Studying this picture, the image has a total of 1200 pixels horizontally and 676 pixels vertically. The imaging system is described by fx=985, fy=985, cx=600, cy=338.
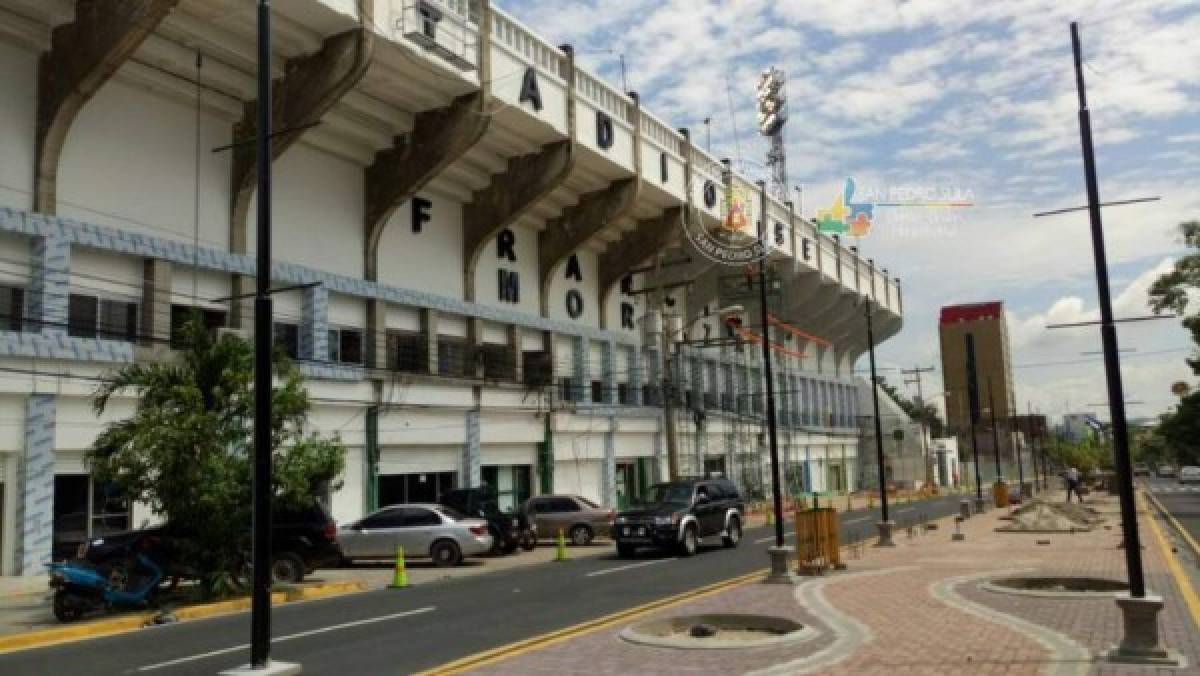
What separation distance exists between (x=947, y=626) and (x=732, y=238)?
138ft

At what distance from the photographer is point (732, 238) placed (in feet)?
173

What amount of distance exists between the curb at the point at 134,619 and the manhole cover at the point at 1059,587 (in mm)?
12131

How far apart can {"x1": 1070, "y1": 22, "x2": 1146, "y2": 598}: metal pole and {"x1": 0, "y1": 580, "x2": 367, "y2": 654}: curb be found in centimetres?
1365

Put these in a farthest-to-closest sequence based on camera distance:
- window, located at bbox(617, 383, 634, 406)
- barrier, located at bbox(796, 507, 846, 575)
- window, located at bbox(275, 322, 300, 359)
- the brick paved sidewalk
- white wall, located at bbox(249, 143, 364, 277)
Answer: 1. window, located at bbox(617, 383, 634, 406)
2. white wall, located at bbox(249, 143, 364, 277)
3. window, located at bbox(275, 322, 300, 359)
4. barrier, located at bbox(796, 507, 846, 575)
5. the brick paved sidewalk

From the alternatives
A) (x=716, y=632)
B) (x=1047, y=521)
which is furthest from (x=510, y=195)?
(x=716, y=632)

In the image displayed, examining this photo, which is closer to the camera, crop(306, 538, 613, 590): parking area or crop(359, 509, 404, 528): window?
crop(306, 538, 613, 590): parking area

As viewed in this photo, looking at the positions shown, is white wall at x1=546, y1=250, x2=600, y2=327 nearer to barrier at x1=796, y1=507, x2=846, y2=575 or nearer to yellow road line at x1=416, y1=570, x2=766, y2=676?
barrier at x1=796, y1=507, x2=846, y2=575

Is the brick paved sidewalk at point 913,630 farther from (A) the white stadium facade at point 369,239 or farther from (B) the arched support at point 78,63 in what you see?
(B) the arched support at point 78,63

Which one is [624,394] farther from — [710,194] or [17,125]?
[17,125]

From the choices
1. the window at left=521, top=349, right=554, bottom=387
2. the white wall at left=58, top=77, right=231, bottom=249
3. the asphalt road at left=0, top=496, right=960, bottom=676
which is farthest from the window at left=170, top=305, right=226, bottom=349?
the window at left=521, top=349, right=554, bottom=387

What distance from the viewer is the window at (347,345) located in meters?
31.6

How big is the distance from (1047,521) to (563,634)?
68.1 feet

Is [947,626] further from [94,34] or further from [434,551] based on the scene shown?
[94,34]

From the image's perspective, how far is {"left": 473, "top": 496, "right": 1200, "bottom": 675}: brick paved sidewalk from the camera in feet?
31.4
